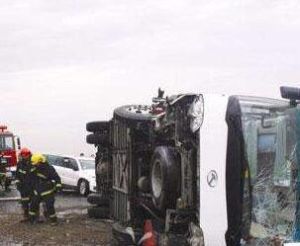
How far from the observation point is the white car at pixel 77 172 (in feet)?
77.9

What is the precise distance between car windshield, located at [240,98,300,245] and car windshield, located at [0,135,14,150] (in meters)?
22.7

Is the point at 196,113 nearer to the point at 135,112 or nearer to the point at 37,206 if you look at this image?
the point at 135,112

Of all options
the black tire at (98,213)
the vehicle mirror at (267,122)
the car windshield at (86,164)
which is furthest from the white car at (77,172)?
the vehicle mirror at (267,122)

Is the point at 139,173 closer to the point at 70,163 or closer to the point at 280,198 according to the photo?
the point at 280,198

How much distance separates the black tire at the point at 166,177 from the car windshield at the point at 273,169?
0.91 metres

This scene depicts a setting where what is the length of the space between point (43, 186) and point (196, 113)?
26.8ft

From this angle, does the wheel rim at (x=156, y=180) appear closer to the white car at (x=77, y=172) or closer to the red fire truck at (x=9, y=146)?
the white car at (x=77, y=172)

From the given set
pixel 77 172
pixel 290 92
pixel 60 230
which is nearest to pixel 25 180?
pixel 60 230

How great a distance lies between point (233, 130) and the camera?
6219mm

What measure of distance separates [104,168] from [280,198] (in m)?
6.43

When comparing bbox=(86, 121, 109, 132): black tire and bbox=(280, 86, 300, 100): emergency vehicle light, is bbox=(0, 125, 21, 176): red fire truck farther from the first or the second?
bbox=(280, 86, 300, 100): emergency vehicle light

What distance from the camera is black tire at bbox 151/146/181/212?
678 cm

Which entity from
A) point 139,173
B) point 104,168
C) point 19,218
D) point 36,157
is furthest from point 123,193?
point 19,218

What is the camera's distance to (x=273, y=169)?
6.20 metres
